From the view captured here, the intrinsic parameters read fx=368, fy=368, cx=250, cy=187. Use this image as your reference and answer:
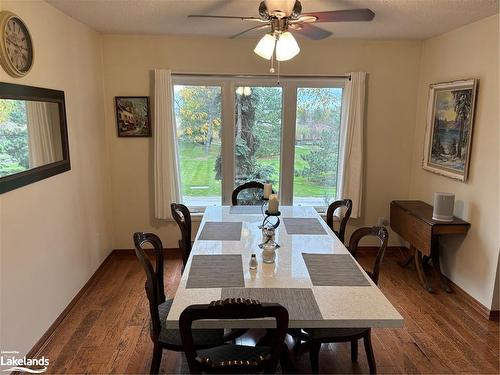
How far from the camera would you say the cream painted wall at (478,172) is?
9.75ft

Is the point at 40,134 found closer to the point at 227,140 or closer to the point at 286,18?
the point at 286,18

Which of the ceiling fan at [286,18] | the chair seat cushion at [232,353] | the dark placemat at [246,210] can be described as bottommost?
the chair seat cushion at [232,353]

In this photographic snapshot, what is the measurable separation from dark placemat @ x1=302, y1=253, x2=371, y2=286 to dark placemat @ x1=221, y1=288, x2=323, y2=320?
0.51 ft

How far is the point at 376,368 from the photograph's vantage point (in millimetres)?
2395

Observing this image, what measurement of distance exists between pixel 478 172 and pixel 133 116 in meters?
3.39

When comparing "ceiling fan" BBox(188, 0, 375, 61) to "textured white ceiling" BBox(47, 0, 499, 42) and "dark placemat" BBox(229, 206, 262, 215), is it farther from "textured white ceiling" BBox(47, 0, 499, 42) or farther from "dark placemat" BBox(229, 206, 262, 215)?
"dark placemat" BBox(229, 206, 262, 215)

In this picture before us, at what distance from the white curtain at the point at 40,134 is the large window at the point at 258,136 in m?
1.57

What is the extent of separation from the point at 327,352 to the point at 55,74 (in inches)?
113

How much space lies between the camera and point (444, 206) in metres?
3.29

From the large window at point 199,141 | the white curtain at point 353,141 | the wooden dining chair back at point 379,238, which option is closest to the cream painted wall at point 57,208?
the large window at point 199,141

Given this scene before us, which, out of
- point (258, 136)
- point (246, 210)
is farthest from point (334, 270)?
point (258, 136)

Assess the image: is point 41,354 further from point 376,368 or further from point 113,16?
point 113,16

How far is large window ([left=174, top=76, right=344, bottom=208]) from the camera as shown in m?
4.09

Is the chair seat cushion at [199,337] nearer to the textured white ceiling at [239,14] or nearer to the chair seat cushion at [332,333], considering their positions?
the chair seat cushion at [332,333]
